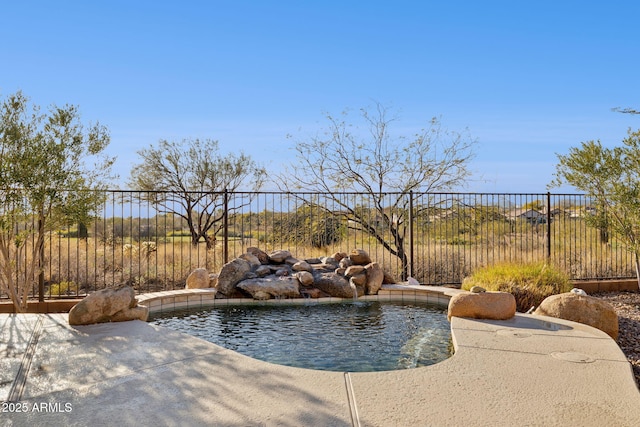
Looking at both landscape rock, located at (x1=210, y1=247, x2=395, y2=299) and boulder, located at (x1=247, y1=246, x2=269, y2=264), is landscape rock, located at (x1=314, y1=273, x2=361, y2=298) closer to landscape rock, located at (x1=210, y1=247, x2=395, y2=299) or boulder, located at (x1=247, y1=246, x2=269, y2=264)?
landscape rock, located at (x1=210, y1=247, x2=395, y2=299)

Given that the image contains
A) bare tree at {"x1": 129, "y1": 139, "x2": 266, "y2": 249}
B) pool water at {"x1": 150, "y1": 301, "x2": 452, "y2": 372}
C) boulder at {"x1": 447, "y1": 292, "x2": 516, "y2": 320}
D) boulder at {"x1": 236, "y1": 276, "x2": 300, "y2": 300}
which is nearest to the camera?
pool water at {"x1": 150, "y1": 301, "x2": 452, "y2": 372}

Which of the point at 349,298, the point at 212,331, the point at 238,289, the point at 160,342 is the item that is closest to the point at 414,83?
the point at 349,298

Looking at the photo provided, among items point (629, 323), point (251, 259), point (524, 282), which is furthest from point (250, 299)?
point (629, 323)

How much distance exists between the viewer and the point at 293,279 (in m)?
7.64

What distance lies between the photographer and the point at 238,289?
24.4 feet

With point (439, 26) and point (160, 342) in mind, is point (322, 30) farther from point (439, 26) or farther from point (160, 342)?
point (160, 342)

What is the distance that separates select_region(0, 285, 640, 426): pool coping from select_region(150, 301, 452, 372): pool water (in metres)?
0.55

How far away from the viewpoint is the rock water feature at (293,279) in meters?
7.41

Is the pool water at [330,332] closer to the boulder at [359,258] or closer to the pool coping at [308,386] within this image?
the pool coping at [308,386]

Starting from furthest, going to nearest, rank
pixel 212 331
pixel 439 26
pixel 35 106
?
pixel 439 26, pixel 35 106, pixel 212 331

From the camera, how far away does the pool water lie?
4336 millimetres

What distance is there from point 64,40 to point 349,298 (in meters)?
6.12

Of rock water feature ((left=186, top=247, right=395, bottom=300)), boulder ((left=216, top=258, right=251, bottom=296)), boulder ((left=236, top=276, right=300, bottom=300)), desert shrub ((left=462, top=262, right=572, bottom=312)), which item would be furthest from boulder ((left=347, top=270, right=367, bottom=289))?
boulder ((left=216, top=258, right=251, bottom=296))

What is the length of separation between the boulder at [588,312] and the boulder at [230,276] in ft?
14.5
